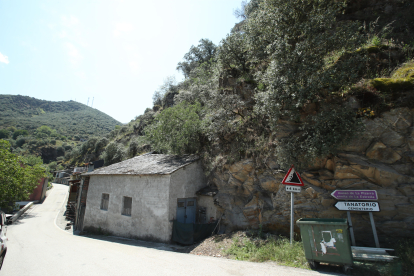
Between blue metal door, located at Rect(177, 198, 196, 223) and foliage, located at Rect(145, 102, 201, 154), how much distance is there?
4129 mm

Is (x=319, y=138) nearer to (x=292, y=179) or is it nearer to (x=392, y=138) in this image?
(x=292, y=179)

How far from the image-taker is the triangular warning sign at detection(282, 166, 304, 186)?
24.8ft

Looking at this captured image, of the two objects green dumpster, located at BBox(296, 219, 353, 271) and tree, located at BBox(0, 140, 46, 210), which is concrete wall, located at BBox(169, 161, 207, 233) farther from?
tree, located at BBox(0, 140, 46, 210)

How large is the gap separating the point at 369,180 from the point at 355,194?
846 millimetres

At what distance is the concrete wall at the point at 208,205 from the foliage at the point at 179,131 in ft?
13.0

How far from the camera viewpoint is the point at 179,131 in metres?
16.3

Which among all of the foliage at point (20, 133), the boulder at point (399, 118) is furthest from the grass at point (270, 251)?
the foliage at point (20, 133)

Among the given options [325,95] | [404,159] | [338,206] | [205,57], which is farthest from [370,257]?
[205,57]

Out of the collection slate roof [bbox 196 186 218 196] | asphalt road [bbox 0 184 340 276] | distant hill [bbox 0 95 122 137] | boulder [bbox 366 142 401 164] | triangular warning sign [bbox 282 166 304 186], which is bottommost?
asphalt road [bbox 0 184 340 276]

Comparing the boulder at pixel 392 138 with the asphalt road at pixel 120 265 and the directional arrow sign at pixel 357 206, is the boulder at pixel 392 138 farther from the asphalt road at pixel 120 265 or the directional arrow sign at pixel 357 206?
the asphalt road at pixel 120 265

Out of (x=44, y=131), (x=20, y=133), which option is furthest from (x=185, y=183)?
(x=20, y=133)

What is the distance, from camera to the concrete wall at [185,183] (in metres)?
11.9

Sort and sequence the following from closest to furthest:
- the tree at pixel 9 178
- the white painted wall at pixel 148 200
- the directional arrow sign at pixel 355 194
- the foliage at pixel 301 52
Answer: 1. the directional arrow sign at pixel 355 194
2. the foliage at pixel 301 52
3. the white painted wall at pixel 148 200
4. the tree at pixel 9 178

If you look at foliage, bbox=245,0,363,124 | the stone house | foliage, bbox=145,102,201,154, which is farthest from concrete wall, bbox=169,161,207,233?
foliage, bbox=245,0,363,124
